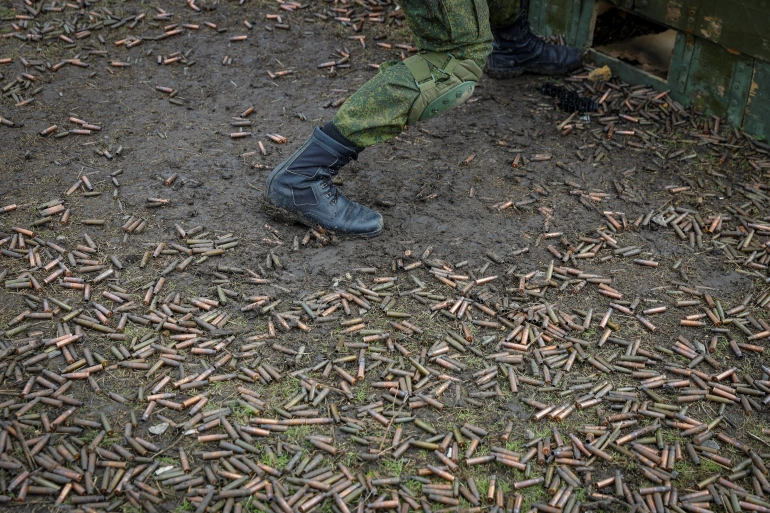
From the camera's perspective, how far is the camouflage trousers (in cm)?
478

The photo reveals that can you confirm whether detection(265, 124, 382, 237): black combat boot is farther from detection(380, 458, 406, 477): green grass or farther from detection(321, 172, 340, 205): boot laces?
detection(380, 458, 406, 477): green grass

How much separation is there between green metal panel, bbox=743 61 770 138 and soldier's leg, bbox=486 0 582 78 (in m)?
1.69

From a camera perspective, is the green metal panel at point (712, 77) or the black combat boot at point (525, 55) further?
the black combat boot at point (525, 55)

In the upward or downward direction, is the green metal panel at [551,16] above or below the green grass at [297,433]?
above

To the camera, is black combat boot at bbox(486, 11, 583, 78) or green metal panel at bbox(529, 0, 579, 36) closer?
black combat boot at bbox(486, 11, 583, 78)

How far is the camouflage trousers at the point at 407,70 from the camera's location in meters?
4.78

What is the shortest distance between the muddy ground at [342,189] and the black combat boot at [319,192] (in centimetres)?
14

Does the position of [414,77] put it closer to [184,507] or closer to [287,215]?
[287,215]

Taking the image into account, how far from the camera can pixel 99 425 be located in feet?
12.5

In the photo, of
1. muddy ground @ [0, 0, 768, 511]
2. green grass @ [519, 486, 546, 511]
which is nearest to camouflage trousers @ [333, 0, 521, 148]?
muddy ground @ [0, 0, 768, 511]

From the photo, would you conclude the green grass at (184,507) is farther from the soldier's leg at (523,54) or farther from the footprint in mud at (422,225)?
the soldier's leg at (523,54)

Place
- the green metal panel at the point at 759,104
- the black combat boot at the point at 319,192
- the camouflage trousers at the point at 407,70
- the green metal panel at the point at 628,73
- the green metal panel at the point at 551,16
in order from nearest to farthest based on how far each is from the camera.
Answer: the camouflage trousers at the point at 407,70 → the black combat boot at the point at 319,192 → the green metal panel at the point at 759,104 → the green metal panel at the point at 628,73 → the green metal panel at the point at 551,16

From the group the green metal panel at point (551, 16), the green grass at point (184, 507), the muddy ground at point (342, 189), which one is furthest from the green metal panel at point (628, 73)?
the green grass at point (184, 507)

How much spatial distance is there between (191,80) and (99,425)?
424 centimetres
